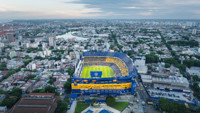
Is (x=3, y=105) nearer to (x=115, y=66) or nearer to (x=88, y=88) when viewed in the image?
(x=88, y=88)

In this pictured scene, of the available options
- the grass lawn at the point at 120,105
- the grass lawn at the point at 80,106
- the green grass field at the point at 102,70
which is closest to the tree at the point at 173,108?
the grass lawn at the point at 120,105

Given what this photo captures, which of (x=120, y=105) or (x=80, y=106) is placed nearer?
(x=80, y=106)

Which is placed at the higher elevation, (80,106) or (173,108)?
(173,108)

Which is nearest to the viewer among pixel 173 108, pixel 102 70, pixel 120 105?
pixel 173 108

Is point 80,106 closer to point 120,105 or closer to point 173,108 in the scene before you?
point 120,105

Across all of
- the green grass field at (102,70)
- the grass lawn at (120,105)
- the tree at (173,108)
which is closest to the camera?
the tree at (173,108)

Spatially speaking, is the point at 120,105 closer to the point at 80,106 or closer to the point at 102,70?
the point at 80,106

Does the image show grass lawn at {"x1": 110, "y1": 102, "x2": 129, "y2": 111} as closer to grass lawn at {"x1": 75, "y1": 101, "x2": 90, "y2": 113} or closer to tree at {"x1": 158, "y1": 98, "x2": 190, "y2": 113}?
grass lawn at {"x1": 75, "y1": 101, "x2": 90, "y2": 113}

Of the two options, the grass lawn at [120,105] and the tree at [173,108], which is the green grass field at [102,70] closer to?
the grass lawn at [120,105]

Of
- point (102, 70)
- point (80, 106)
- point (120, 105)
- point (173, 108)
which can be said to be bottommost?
point (80, 106)

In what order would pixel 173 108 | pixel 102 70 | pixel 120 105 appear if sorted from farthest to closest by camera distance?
pixel 102 70 → pixel 120 105 → pixel 173 108

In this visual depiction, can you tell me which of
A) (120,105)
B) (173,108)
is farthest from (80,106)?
(173,108)
